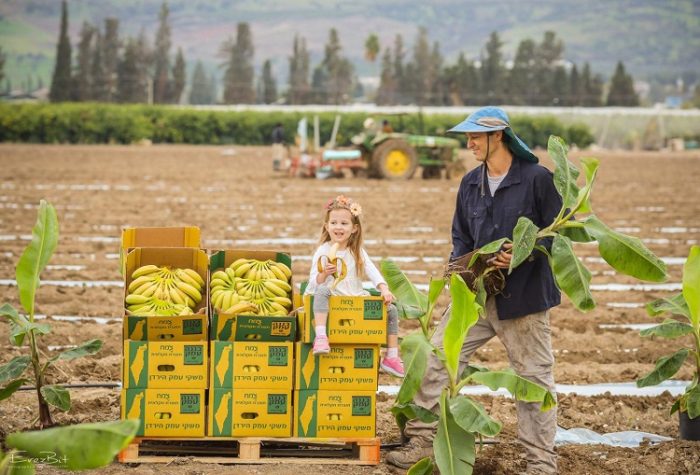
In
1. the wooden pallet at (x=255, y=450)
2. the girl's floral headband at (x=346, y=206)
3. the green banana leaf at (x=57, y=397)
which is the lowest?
the wooden pallet at (x=255, y=450)

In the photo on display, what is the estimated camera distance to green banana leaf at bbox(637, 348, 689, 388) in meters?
6.26

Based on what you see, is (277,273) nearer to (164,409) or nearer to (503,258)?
(164,409)

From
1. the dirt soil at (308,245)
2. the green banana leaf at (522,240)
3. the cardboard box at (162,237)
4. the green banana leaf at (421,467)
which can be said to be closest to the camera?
the green banana leaf at (522,240)

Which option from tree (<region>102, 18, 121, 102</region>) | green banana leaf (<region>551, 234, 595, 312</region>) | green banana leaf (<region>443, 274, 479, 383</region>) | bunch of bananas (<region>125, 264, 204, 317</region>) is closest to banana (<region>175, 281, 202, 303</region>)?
bunch of bananas (<region>125, 264, 204, 317</region>)

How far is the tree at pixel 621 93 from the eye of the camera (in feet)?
291

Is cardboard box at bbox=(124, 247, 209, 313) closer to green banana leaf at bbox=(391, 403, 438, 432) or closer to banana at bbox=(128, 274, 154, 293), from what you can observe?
banana at bbox=(128, 274, 154, 293)

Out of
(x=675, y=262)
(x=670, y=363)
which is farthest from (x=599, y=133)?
(x=670, y=363)

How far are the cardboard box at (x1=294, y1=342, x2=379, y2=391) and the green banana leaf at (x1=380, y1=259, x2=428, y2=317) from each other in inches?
13.6

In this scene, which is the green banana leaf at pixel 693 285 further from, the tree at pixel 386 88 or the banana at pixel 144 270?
the tree at pixel 386 88

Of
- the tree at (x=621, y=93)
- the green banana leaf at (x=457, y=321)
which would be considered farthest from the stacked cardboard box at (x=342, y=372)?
the tree at (x=621, y=93)

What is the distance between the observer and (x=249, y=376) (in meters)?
5.63

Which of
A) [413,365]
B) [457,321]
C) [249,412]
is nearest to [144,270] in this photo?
[249,412]

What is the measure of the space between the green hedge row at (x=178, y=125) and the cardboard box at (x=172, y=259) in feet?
131

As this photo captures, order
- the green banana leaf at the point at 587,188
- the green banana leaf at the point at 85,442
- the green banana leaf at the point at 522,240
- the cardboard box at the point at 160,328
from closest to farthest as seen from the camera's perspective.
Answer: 1. the green banana leaf at the point at 85,442
2. the green banana leaf at the point at 522,240
3. the green banana leaf at the point at 587,188
4. the cardboard box at the point at 160,328
